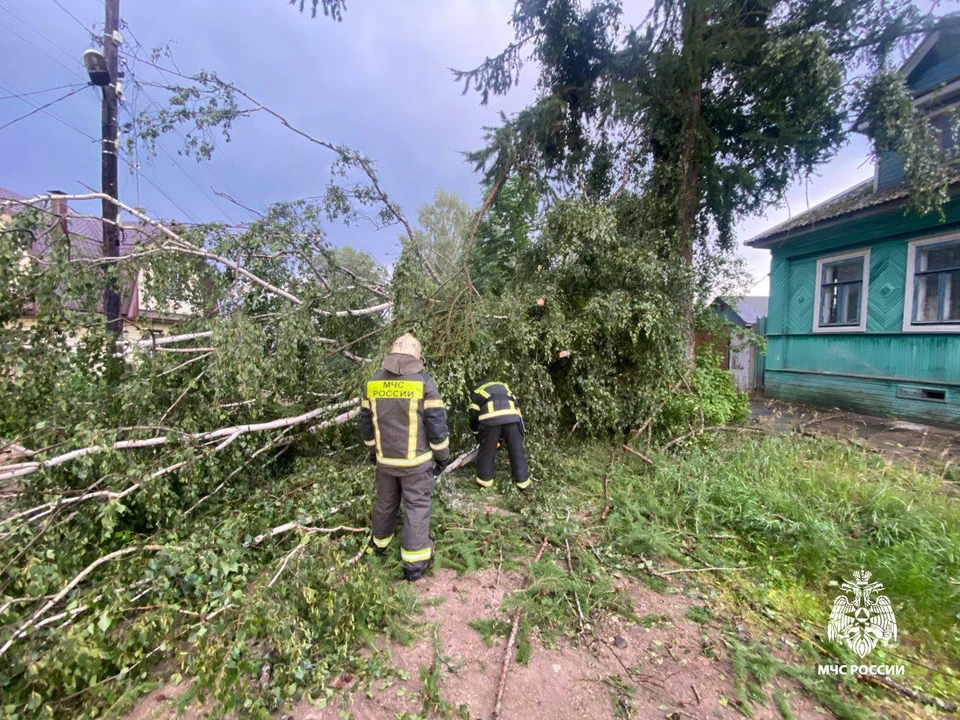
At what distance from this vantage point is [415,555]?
2.86m

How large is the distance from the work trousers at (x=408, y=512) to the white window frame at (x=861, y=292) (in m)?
8.95

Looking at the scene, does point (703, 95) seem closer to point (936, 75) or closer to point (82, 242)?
point (936, 75)

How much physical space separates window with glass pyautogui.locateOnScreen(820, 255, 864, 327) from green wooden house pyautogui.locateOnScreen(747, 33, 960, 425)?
0.06 feet

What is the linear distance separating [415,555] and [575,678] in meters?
1.21

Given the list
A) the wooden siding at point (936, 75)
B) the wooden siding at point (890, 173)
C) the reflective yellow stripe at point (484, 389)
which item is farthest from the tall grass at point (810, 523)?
the wooden siding at point (936, 75)

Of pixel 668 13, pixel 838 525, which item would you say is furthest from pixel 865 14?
pixel 838 525

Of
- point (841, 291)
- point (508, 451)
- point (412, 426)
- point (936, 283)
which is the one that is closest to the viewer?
point (412, 426)

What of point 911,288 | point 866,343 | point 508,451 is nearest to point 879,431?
point 866,343

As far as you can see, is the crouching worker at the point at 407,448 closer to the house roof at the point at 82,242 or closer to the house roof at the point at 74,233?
the house roof at the point at 82,242

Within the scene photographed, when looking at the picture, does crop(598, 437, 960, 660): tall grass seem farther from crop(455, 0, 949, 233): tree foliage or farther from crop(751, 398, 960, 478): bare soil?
crop(455, 0, 949, 233): tree foliage

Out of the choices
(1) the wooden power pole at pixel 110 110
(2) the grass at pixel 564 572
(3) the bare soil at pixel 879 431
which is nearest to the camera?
(2) the grass at pixel 564 572

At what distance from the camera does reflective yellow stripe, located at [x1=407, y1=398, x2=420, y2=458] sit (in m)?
2.90

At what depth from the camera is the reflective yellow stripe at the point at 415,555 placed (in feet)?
9.33

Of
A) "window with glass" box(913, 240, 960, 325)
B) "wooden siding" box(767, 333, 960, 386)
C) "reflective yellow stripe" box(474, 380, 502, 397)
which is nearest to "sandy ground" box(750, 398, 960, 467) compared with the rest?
"wooden siding" box(767, 333, 960, 386)
